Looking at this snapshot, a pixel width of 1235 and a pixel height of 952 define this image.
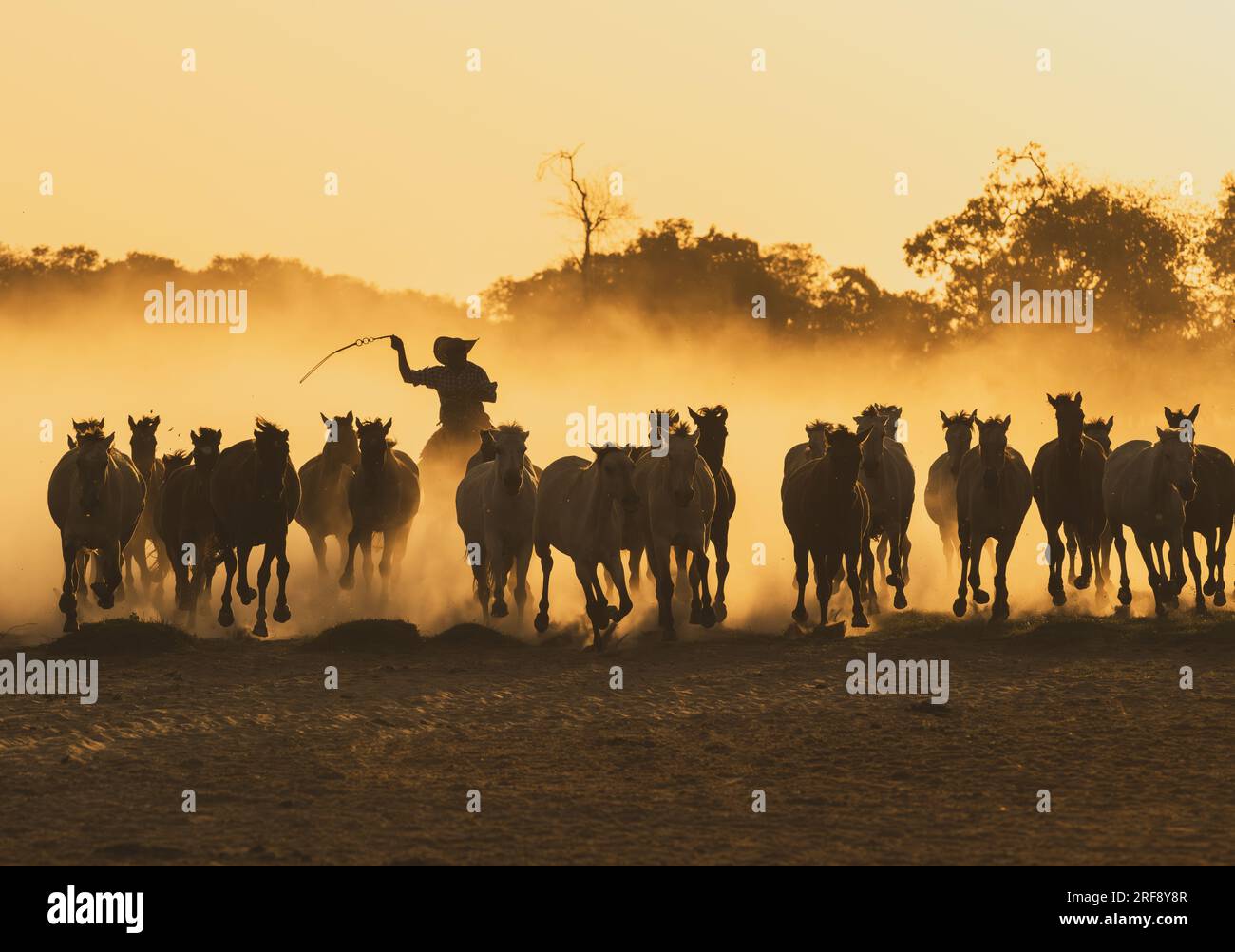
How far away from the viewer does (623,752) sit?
1255cm

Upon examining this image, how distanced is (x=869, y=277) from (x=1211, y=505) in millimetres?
56781

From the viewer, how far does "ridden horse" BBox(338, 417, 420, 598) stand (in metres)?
21.2

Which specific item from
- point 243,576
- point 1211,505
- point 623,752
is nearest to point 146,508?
point 243,576

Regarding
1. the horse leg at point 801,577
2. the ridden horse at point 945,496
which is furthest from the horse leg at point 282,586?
the ridden horse at point 945,496

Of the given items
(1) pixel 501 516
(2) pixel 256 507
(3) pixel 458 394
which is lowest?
(1) pixel 501 516

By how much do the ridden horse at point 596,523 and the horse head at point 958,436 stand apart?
5.39m

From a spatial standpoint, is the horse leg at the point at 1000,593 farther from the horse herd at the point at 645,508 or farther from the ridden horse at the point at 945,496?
the ridden horse at the point at 945,496

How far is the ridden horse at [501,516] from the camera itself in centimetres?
1883

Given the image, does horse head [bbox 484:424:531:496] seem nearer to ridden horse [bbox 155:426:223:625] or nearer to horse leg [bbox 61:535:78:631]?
ridden horse [bbox 155:426:223:625]

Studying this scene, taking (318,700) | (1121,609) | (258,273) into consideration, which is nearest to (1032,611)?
(1121,609)

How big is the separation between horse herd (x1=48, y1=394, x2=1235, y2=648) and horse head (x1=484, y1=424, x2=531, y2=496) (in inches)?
0.8

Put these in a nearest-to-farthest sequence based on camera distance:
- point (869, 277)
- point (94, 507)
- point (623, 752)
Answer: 1. point (623, 752)
2. point (94, 507)
3. point (869, 277)

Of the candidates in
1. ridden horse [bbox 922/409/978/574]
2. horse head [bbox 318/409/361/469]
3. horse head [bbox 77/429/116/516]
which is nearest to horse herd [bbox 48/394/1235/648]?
horse head [bbox 77/429/116/516]

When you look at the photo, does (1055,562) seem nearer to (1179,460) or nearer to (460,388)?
(1179,460)
